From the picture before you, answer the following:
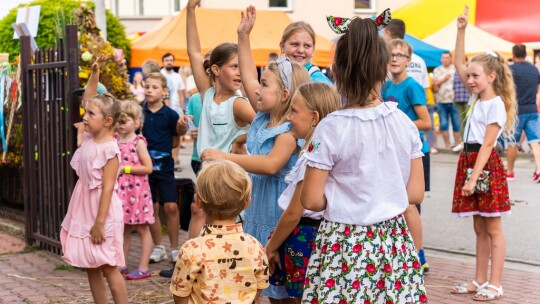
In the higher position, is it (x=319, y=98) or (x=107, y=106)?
(x=319, y=98)

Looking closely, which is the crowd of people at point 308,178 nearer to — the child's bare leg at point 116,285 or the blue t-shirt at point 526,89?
the child's bare leg at point 116,285

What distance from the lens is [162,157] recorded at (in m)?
7.82

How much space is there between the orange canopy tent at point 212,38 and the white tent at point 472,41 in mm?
2962

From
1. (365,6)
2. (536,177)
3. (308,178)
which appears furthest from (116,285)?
(365,6)

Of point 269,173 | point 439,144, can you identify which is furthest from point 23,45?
point 439,144

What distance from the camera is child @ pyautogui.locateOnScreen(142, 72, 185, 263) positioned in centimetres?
779

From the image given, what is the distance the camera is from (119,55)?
365 inches

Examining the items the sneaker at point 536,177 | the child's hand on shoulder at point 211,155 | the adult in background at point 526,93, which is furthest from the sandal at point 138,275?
the adult in background at point 526,93

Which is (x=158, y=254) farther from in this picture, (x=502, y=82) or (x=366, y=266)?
(x=366, y=266)

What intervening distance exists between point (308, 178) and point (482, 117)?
311 cm

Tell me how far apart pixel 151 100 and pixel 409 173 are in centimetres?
418

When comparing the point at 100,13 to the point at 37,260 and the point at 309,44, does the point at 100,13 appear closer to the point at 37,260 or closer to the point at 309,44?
the point at 37,260

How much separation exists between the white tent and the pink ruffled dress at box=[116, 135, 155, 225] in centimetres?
1643

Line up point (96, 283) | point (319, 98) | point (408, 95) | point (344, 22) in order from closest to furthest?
point (344, 22)
point (319, 98)
point (96, 283)
point (408, 95)
